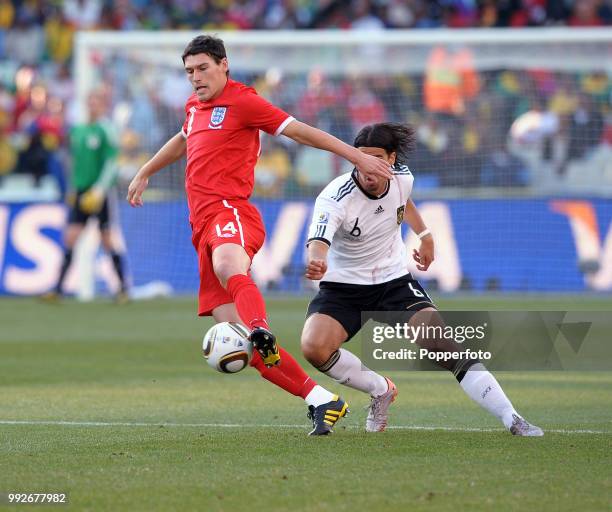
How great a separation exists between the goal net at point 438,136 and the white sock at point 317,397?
11.2 m

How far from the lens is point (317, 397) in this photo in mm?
7223

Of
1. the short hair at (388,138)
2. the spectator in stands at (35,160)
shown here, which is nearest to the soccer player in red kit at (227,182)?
the short hair at (388,138)

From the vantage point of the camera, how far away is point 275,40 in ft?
63.3

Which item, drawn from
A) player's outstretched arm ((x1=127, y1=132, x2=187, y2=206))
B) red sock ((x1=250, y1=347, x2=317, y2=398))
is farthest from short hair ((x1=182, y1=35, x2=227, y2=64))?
red sock ((x1=250, y1=347, x2=317, y2=398))

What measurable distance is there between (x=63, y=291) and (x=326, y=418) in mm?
13064

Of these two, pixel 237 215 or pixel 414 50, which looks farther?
pixel 414 50

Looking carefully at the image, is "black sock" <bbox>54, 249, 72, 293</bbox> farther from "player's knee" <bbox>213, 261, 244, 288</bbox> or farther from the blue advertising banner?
"player's knee" <bbox>213, 261, 244, 288</bbox>

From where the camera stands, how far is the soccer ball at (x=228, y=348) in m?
6.80

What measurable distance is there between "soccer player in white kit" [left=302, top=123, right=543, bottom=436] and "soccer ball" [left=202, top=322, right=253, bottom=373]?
0.58m

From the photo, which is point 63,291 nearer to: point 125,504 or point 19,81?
point 19,81

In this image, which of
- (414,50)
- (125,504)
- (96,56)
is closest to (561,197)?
(414,50)

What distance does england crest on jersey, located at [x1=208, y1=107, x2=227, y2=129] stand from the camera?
7.61 metres

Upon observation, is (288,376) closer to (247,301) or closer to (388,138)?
(247,301)

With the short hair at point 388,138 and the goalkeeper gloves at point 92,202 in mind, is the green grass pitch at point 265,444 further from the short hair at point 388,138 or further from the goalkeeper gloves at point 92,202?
the goalkeeper gloves at point 92,202
